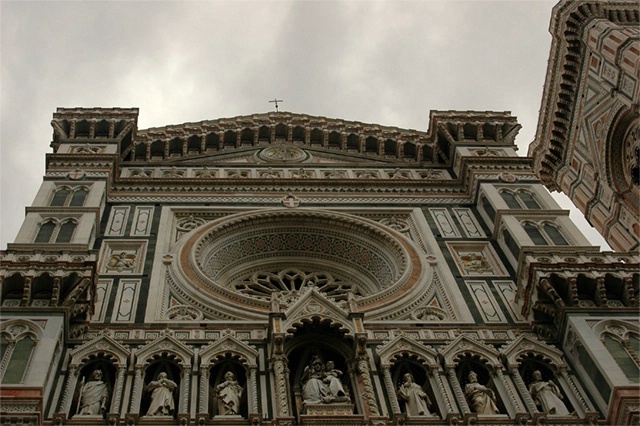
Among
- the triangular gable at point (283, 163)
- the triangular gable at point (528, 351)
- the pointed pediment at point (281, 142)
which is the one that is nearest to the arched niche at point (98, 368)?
the triangular gable at point (528, 351)

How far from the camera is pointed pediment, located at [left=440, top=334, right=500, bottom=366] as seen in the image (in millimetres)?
13867

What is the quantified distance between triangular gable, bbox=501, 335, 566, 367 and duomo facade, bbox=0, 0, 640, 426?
4cm

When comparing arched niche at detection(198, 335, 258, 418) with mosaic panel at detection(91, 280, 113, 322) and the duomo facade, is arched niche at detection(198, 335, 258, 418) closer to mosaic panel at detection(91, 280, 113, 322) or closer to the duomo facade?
the duomo facade

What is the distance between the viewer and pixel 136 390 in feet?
41.9

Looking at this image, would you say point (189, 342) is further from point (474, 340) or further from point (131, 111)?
point (131, 111)

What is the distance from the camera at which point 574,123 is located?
27.2 meters

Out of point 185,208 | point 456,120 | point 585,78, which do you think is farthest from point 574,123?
point 185,208

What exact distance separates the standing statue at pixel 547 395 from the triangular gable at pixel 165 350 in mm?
4777

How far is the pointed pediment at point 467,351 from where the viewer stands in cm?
1387

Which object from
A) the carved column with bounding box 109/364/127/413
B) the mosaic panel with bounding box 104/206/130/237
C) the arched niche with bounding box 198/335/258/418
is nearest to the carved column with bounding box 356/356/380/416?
the arched niche with bounding box 198/335/258/418

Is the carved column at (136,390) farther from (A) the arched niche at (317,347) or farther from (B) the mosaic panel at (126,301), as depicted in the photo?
(A) the arched niche at (317,347)

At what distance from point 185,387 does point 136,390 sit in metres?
0.64

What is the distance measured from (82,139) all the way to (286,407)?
35.1ft

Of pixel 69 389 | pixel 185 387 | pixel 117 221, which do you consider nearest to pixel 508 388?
pixel 185 387
